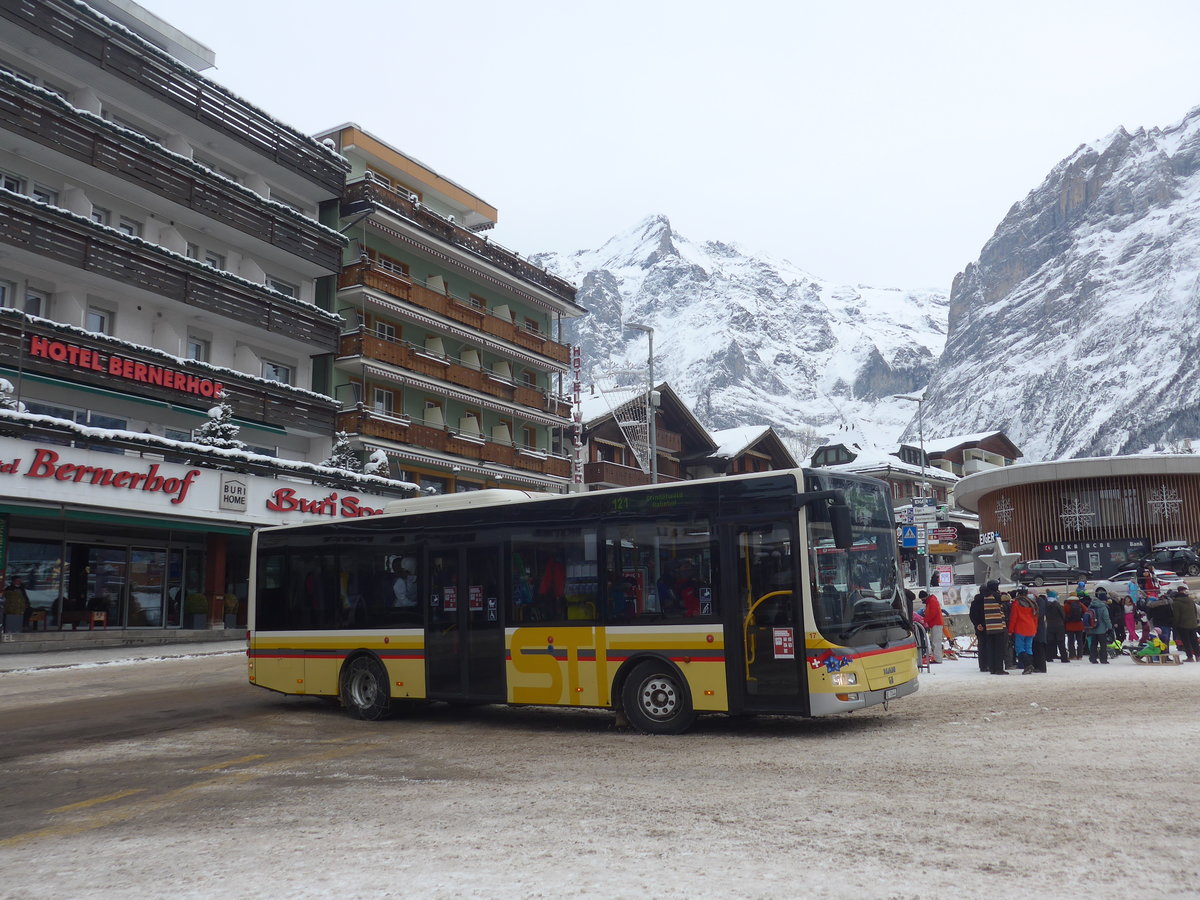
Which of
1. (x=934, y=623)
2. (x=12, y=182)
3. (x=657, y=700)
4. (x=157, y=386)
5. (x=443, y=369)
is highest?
(x=12, y=182)

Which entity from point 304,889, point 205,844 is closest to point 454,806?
point 205,844

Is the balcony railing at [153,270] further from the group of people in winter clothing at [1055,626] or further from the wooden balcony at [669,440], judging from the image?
the wooden balcony at [669,440]

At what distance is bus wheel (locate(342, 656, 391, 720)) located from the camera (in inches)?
570

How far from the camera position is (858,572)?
1199 centimetres

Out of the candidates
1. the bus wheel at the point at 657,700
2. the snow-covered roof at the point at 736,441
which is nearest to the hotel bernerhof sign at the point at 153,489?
the bus wheel at the point at 657,700

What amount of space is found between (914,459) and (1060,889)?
9074 centimetres

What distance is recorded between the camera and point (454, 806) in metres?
8.07

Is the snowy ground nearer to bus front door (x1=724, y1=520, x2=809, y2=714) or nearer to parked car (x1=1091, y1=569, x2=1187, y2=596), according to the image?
bus front door (x1=724, y1=520, x2=809, y2=714)

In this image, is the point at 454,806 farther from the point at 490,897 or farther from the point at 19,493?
the point at 19,493

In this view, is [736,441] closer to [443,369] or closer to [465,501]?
[443,369]

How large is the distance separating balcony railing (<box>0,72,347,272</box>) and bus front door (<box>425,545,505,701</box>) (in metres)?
21.6

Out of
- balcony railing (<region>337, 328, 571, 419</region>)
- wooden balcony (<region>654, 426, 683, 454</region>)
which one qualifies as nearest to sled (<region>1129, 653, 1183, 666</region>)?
balcony railing (<region>337, 328, 571, 419</region>)

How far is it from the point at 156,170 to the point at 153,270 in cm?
313

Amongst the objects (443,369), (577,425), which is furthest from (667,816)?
(577,425)
